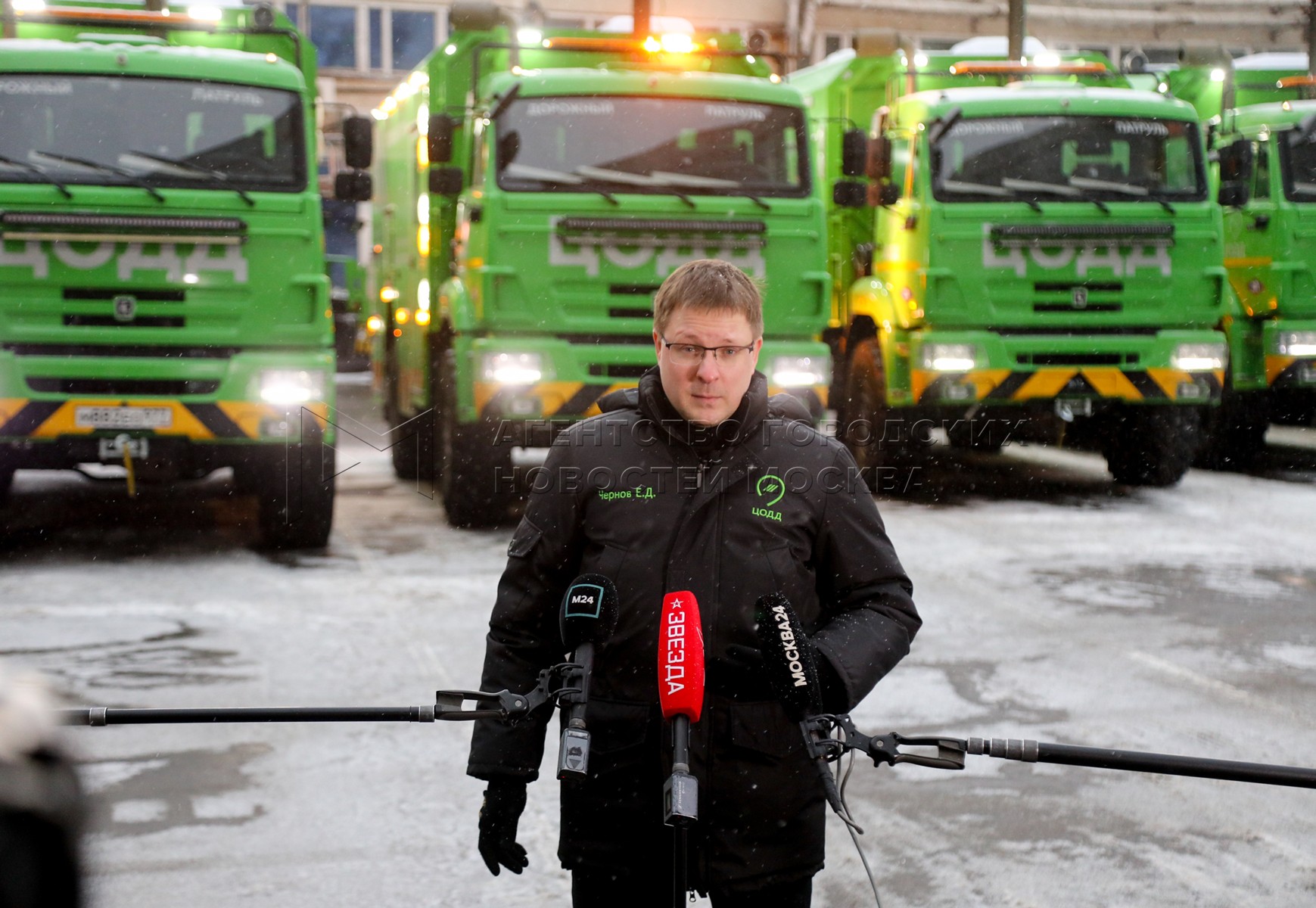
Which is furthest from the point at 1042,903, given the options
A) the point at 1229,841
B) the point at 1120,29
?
the point at 1120,29

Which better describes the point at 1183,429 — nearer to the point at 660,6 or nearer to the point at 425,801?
the point at 425,801

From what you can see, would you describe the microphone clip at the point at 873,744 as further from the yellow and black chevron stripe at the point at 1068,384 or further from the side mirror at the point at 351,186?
the yellow and black chevron stripe at the point at 1068,384

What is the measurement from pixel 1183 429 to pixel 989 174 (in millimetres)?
2622

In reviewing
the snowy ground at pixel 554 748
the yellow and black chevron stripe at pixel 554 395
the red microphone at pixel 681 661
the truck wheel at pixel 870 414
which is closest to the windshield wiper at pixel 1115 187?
the truck wheel at pixel 870 414

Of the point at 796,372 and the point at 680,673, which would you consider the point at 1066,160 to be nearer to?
the point at 796,372

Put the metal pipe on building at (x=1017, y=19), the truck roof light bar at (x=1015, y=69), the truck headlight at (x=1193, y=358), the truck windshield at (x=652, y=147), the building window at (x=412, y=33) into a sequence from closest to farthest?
the truck windshield at (x=652, y=147)
the truck headlight at (x=1193, y=358)
the truck roof light bar at (x=1015, y=69)
the metal pipe on building at (x=1017, y=19)
the building window at (x=412, y=33)

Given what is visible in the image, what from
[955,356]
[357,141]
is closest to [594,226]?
[357,141]

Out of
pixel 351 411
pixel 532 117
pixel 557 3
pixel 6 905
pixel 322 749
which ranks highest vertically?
pixel 557 3

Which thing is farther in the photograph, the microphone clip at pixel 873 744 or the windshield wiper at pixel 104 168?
the windshield wiper at pixel 104 168

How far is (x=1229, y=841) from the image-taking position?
4.91 meters

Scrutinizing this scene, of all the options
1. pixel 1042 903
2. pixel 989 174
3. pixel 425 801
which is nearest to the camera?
pixel 1042 903

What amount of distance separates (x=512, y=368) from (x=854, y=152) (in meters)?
3.38

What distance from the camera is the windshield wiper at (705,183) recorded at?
1078 centimetres

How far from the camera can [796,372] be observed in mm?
10992
